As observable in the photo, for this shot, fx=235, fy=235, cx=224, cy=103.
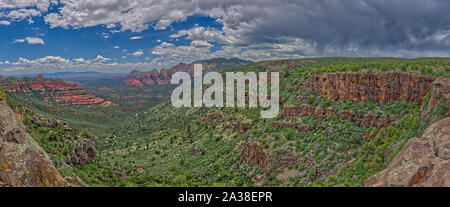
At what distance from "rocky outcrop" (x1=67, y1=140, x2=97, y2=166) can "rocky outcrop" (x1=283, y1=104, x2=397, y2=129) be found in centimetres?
3346

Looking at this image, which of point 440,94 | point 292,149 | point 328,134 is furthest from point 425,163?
point 292,149

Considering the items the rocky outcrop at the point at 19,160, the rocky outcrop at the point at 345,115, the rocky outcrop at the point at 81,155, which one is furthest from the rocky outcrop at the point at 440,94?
the rocky outcrop at the point at 81,155

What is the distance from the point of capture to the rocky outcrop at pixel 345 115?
28734mm

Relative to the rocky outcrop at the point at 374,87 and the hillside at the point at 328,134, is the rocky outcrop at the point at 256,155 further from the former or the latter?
the rocky outcrop at the point at 374,87

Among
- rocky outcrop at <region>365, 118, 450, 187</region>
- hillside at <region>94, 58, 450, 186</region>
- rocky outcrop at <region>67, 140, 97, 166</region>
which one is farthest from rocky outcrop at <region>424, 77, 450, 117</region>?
rocky outcrop at <region>67, 140, 97, 166</region>

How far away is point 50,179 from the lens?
15867mm

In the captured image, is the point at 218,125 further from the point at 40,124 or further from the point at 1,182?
the point at 1,182

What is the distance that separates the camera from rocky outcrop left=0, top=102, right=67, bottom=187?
13.9m

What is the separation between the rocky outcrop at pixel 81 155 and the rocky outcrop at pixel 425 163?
34937mm

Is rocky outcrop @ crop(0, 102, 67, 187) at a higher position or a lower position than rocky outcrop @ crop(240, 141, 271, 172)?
higher

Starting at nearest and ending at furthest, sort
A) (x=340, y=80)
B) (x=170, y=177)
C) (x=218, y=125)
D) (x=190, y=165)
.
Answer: (x=340, y=80) < (x=170, y=177) < (x=190, y=165) < (x=218, y=125)

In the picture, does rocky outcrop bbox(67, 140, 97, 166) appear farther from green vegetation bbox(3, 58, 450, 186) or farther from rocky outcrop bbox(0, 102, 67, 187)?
rocky outcrop bbox(0, 102, 67, 187)
